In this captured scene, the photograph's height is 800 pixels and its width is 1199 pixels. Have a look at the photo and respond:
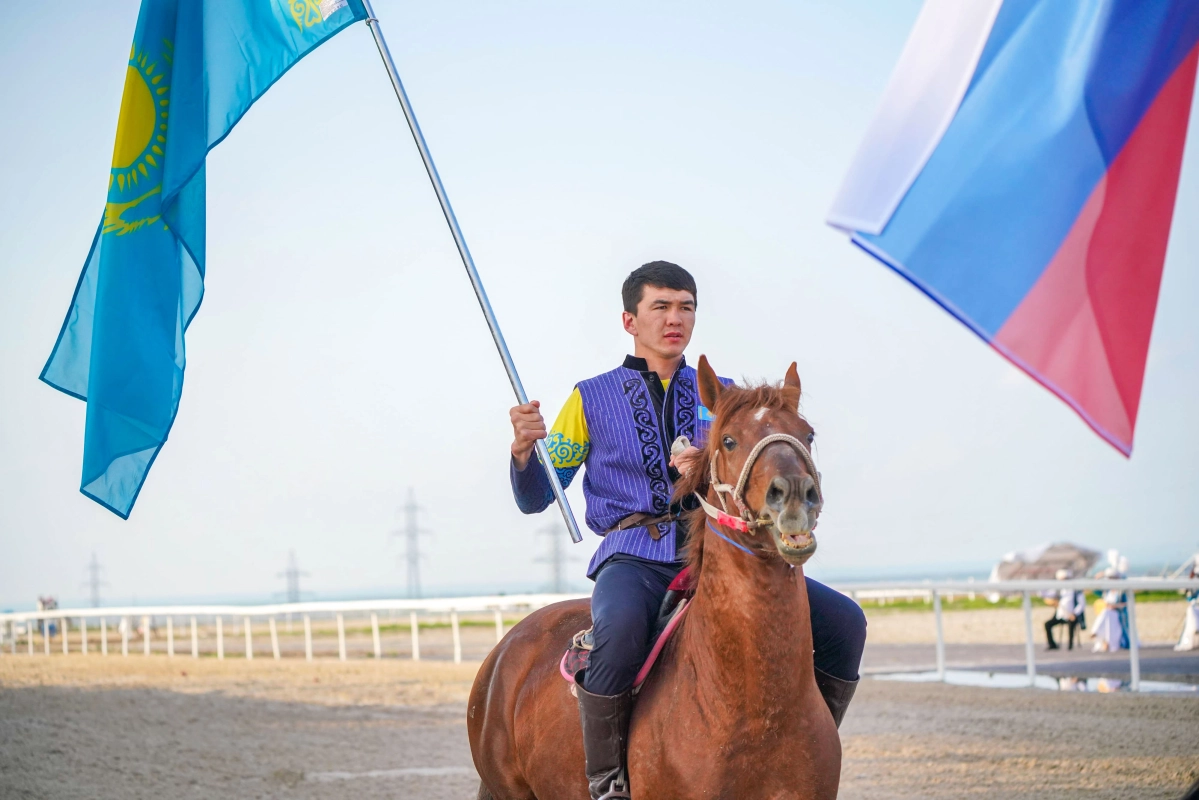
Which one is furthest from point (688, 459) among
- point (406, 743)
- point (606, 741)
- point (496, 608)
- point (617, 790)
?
point (496, 608)

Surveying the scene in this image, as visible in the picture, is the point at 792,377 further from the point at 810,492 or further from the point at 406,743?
the point at 406,743

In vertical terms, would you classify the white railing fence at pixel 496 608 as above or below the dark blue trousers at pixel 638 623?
below

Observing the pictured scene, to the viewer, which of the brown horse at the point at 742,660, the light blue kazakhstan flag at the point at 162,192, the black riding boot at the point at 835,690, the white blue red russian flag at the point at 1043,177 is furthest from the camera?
the light blue kazakhstan flag at the point at 162,192

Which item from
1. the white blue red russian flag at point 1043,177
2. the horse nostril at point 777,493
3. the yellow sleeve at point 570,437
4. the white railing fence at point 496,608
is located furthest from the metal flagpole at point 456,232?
the white railing fence at point 496,608

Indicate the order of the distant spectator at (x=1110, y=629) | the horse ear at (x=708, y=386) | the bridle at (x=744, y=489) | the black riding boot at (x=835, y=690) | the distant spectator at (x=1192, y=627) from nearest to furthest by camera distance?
the bridle at (x=744, y=489) < the horse ear at (x=708, y=386) < the black riding boot at (x=835, y=690) < the distant spectator at (x=1192, y=627) < the distant spectator at (x=1110, y=629)

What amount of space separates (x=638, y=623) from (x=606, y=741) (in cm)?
43

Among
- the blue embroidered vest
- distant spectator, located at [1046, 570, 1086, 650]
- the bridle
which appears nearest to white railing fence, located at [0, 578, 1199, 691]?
distant spectator, located at [1046, 570, 1086, 650]

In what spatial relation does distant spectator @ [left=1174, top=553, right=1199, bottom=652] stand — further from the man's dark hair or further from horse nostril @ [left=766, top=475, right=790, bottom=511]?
horse nostril @ [left=766, top=475, right=790, bottom=511]

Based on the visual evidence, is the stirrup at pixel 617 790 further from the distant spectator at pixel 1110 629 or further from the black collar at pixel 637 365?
the distant spectator at pixel 1110 629

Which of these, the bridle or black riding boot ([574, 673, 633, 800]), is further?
black riding boot ([574, 673, 633, 800])

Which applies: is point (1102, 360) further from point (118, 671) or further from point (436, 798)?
point (118, 671)

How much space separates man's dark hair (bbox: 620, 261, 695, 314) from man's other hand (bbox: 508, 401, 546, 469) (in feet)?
2.10

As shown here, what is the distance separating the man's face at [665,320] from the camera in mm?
4410

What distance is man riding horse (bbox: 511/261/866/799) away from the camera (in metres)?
3.78
